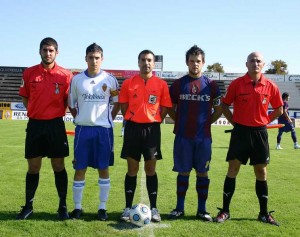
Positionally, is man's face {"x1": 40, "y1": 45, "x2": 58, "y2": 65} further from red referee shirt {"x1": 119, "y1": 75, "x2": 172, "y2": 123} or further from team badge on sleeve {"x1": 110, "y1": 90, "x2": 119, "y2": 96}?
red referee shirt {"x1": 119, "y1": 75, "x2": 172, "y2": 123}

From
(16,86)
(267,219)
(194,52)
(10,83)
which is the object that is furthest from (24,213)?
(10,83)

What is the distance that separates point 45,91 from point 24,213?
1.53 meters

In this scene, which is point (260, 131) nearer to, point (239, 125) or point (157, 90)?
point (239, 125)

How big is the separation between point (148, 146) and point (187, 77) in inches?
40.5

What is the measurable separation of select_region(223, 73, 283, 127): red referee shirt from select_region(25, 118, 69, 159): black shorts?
222 centimetres

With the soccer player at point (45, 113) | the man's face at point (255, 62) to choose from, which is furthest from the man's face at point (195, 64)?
the soccer player at point (45, 113)

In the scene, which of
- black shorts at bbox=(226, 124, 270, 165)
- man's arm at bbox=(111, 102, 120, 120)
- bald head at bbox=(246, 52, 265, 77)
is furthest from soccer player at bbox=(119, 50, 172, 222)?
bald head at bbox=(246, 52, 265, 77)

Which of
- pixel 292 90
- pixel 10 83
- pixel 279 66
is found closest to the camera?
pixel 292 90

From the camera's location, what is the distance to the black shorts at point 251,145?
463 centimetres

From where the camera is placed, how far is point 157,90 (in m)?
4.63

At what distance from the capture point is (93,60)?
14.9 ft

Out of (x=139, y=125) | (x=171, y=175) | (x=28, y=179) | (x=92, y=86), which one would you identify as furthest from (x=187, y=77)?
(x=171, y=175)

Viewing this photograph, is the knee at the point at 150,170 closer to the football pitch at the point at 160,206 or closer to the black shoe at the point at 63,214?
the football pitch at the point at 160,206

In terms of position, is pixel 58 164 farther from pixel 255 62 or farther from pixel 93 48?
pixel 255 62
